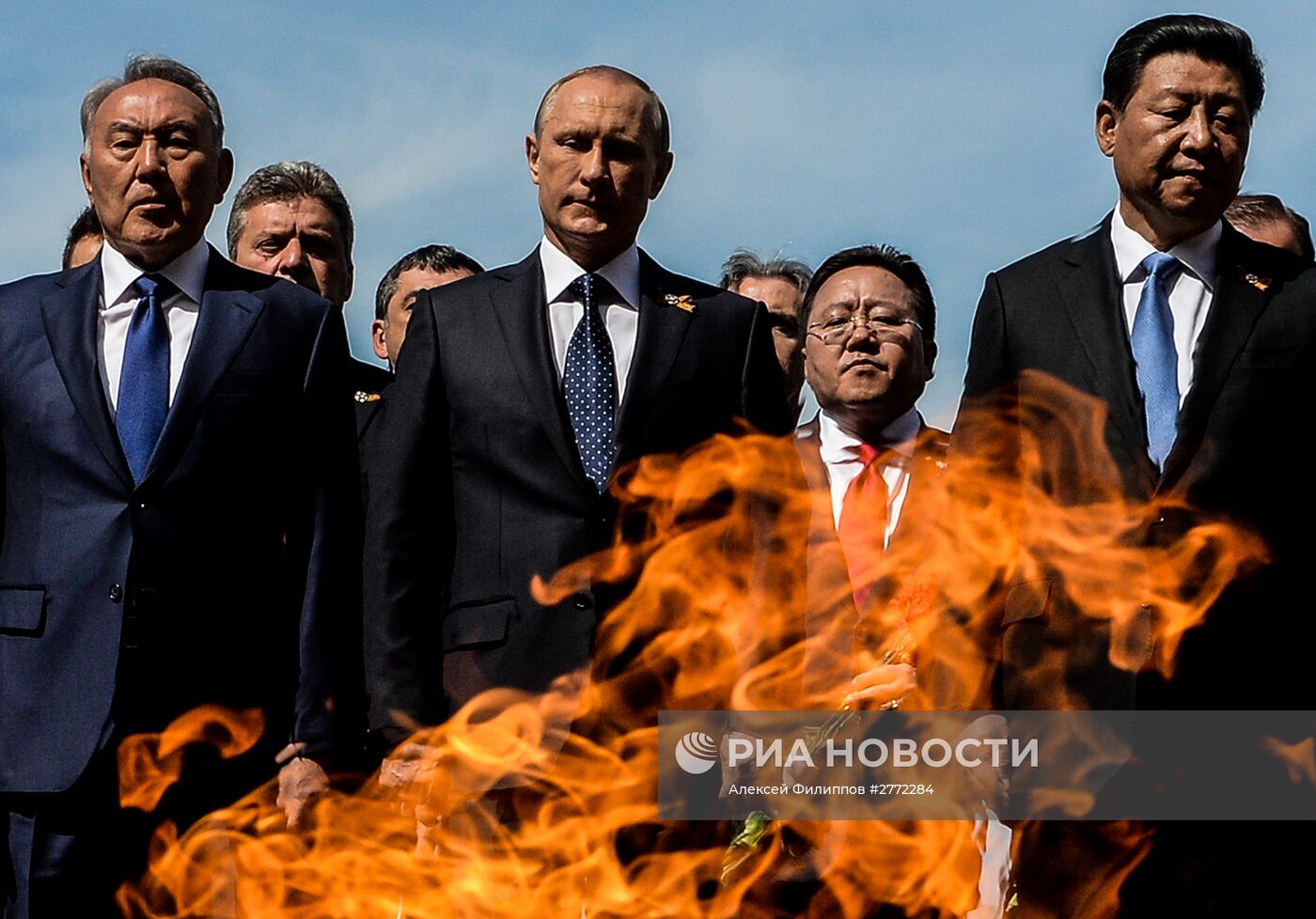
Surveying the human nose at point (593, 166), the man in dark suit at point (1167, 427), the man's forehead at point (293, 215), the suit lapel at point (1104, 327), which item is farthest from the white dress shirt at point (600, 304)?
the man's forehead at point (293, 215)

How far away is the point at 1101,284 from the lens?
5.88m

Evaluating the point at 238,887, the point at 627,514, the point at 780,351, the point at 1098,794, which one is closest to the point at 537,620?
the point at 627,514

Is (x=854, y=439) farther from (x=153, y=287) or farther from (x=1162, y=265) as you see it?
(x=153, y=287)

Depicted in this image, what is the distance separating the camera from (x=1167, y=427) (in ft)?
18.7

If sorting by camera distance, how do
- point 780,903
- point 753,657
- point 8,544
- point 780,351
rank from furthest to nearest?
point 780,351, point 780,903, point 753,657, point 8,544

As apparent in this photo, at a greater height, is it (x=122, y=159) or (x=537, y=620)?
(x=122, y=159)

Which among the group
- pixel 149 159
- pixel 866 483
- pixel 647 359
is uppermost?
pixel 149 159

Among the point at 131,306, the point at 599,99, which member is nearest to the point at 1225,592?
the point at 599,99

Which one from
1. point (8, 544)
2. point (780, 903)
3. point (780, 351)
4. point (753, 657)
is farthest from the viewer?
point (780, 351)

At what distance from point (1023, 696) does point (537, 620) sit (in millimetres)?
1312

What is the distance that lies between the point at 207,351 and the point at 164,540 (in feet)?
1.68

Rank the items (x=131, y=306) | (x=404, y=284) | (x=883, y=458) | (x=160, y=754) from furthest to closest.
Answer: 1. (x=404, y=284)
2. (x=883, y=458)
3. (x=131, y=306)
4. (x=160, y=754)

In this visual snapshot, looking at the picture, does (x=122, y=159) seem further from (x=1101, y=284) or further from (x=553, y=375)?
(x=1101, y=284)

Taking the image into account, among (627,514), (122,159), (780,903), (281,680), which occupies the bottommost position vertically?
(780,903)
